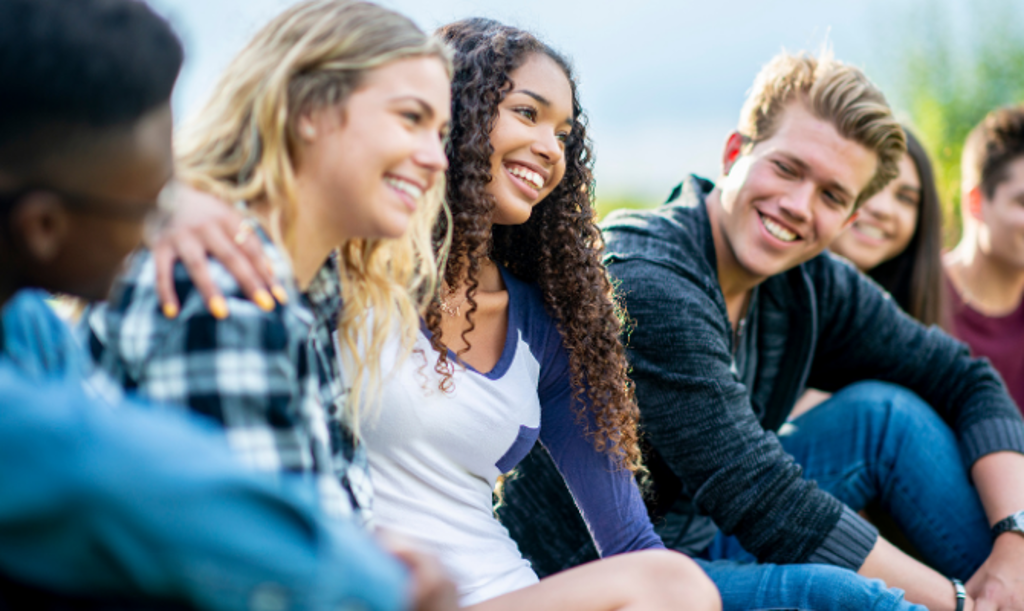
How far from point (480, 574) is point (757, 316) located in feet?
4.40

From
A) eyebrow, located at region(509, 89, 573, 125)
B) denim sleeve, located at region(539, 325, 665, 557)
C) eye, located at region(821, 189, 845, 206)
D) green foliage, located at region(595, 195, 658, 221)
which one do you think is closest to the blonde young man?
eye, located at region(821, 189, 845, 206)

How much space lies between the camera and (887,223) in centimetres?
345

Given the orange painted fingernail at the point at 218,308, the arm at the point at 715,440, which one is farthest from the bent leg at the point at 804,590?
the orange painted fingernail at the point at 218,308

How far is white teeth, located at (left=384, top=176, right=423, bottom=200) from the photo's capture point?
1.35 meters

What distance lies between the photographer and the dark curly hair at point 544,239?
1856mm

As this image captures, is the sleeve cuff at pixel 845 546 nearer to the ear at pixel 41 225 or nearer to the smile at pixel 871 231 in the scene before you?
the smile at pixel 871 231

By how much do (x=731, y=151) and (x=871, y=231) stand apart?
1.14 m

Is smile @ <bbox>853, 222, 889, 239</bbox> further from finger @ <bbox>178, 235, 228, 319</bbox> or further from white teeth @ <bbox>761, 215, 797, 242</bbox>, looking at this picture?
finger @ <bbox>178, 235, 228, 319</bbox>

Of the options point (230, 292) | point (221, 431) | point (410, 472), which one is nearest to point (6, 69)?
point (230, 292)

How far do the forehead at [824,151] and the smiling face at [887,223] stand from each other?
3.29 feet

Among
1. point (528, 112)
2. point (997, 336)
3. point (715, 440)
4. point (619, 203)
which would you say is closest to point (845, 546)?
point (715, 440)

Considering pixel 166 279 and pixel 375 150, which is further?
pixel 375 150

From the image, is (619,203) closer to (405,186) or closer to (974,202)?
(974,202)

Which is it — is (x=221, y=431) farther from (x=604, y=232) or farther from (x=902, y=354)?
(x=902, y=354)
